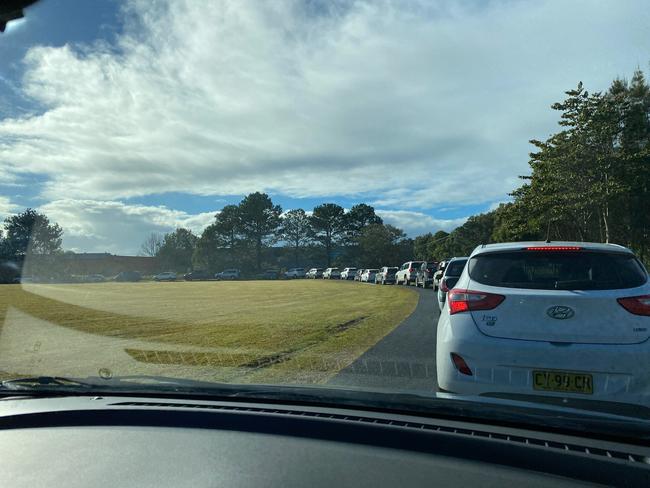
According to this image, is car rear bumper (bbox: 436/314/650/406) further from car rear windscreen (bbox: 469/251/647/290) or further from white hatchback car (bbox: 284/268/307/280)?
white hatchback car (bbox: 284/268/307/280)

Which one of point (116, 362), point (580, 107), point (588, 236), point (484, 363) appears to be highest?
point (580, 107)

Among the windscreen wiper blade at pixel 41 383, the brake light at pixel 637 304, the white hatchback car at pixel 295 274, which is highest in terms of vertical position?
the white hatchback car at pixel 295 274

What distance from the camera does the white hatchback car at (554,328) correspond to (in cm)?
482

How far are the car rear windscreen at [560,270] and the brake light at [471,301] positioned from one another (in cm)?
18

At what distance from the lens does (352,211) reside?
103062mm

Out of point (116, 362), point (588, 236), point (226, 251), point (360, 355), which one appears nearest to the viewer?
point (116, 362)

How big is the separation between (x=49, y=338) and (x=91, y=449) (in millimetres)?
10078

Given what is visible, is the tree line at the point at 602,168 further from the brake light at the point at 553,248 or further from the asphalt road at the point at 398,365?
the brake light at the point at 553,248

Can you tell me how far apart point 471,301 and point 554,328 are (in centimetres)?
76

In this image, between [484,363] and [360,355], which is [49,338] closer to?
[360,355]

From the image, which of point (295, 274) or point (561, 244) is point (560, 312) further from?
point (295, 274)

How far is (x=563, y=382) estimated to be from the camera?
192 inches

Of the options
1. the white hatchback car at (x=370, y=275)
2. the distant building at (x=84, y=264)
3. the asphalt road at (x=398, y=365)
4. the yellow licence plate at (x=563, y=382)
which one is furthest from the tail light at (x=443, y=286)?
the white hatchback car at (x=370, y=275)

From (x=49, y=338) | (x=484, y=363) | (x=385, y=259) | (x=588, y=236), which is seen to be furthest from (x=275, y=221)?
(x=484, y=363)
